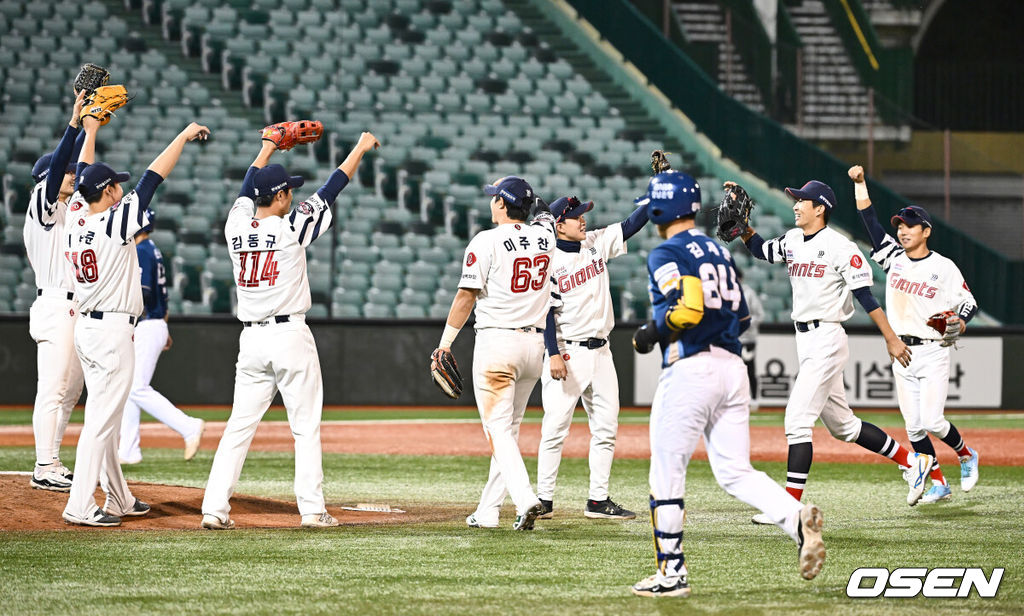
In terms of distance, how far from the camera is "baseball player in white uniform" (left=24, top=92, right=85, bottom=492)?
8.12m

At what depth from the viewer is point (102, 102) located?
24.2 feet

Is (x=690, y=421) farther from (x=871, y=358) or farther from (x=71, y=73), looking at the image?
(x=71, y=73)

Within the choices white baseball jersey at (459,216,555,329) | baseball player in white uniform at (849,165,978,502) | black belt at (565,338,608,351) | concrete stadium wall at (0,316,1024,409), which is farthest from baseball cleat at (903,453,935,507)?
concrete stadium wall at (0,316,1024,409)

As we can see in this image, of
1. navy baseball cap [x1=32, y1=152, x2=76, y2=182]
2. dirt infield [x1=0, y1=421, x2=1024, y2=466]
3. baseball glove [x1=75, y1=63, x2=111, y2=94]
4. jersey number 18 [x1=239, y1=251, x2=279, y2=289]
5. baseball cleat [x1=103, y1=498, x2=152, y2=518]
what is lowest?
dirt infield [x1=0, y1=421, x2=1024, y2=466]

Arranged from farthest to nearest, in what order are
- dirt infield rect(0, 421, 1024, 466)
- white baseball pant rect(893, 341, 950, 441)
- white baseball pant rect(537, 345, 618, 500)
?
dirt infield rect(0, 421, 1024, 466) < white baseball pant rect(893, 341, 950, 441) < white baseball pant rect(537, 345, 618, 500)

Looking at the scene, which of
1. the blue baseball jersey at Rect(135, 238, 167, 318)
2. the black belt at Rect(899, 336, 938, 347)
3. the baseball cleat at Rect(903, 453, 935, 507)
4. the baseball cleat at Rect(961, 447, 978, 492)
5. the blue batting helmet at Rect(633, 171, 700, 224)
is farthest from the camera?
the blue baseball jersey at Rect(135, 238, 167, 318)

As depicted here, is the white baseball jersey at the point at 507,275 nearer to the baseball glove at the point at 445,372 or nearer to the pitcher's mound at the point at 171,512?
the baseball glove at the point at 445,372

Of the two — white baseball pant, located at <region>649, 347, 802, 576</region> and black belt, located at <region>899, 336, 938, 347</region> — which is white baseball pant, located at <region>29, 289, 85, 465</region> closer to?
white baseball pant, located at <region>649, 347, 802, 576</region>

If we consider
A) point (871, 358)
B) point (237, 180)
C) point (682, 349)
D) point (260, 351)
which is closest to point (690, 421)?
point (682, 349)

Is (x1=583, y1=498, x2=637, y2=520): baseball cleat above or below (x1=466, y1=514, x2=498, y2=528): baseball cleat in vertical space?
below

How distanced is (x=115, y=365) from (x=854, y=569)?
4.14 m

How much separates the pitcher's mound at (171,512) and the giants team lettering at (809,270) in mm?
2676

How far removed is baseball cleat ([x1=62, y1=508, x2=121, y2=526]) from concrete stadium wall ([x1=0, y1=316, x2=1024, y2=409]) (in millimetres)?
10592

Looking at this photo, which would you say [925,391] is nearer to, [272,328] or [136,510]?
[272,328]
